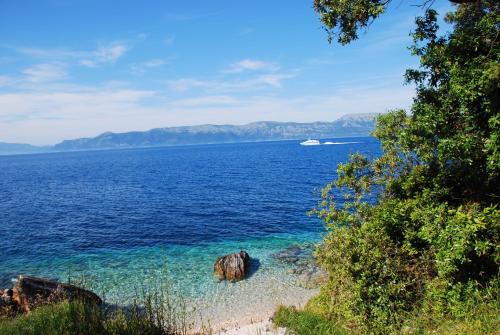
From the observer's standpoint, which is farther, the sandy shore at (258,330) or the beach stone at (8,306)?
the beach stone at (8,306)

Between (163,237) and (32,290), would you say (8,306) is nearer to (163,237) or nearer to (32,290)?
(32,290)

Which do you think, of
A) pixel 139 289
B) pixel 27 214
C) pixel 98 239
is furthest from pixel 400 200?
pixel 27 214

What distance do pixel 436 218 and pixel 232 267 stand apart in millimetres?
21540

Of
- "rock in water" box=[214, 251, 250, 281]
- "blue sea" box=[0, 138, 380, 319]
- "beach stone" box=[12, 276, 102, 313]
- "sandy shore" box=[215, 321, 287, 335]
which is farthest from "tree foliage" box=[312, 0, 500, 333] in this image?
"beach stone" box=[12, 276, 102, 313]

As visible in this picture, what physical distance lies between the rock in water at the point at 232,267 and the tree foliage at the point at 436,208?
12.2m

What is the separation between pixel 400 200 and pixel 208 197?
59.7m

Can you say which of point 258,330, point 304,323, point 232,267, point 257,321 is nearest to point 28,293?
point 232,267

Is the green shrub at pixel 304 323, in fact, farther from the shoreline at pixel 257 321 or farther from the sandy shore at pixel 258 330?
the shoreline at pixel 257 321

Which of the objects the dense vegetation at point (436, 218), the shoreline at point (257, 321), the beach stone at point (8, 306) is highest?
the dense vegetation at point (436, 218)

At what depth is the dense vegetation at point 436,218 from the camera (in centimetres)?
1352

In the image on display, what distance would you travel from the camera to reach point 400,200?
18438 millimetres

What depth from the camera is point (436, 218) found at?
14773mm

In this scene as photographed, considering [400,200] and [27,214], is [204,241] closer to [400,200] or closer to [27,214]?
[400,200]

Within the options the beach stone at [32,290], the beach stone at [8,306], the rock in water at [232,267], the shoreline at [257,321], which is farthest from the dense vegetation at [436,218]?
the beach stone at [8,306]
